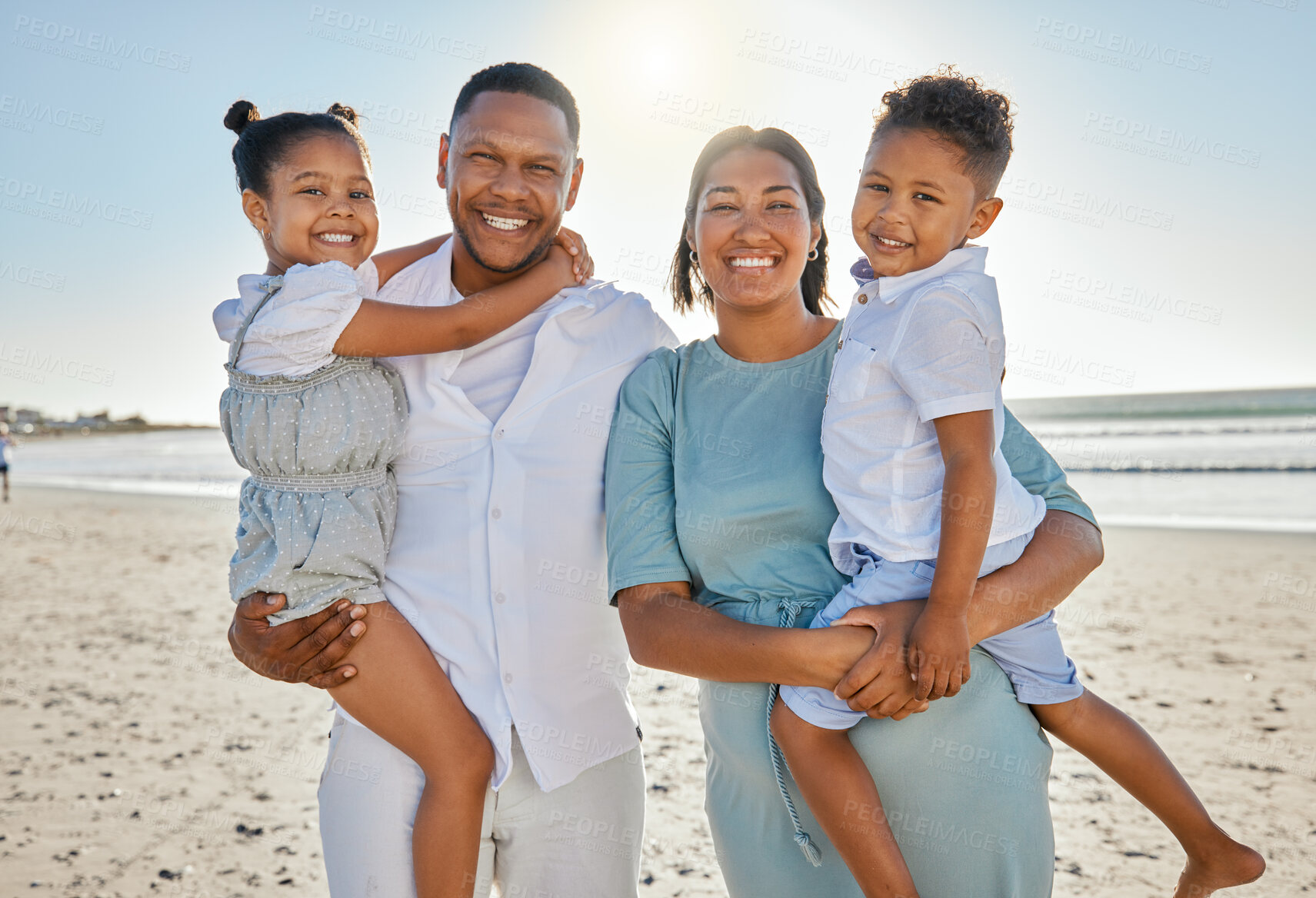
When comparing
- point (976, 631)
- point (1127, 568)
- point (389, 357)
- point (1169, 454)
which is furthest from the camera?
point (1169, 454)

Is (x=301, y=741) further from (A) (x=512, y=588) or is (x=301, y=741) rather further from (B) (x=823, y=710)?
(B) (x=823, y=710)

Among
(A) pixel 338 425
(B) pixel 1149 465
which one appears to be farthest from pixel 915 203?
(B) pixel 1149 465

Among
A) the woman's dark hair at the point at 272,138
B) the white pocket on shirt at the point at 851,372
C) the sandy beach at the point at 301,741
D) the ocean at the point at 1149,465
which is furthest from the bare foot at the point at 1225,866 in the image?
the ocean at the point at 1149,465

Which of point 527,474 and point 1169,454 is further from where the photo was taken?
point 1169,454

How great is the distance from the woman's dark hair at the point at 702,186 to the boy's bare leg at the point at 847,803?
121 centimetres

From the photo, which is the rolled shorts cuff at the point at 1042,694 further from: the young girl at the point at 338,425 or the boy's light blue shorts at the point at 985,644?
the young girl at the point at 338,425

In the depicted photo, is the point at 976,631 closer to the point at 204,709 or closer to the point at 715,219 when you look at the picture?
the point at 715,219

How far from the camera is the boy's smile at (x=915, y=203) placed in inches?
83.7

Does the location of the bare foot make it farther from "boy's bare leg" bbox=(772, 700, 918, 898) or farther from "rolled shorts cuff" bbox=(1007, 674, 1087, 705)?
"boy's bare leg" bbox=(772, 700, 918, 898)

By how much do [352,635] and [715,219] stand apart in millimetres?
1392

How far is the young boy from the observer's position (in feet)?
6.11

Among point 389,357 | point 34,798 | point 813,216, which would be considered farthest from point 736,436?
point 34,798

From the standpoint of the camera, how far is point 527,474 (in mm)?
2299

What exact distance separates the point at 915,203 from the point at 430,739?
176cm
